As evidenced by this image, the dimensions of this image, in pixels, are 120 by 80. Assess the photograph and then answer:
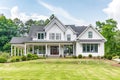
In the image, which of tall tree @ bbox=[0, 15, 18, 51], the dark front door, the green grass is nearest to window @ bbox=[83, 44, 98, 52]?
the dark front door

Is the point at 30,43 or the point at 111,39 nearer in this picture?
the point at 30,43

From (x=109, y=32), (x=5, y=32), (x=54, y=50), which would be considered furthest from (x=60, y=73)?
(x=5, y=32)

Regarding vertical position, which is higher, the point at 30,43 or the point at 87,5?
the point at 87,5

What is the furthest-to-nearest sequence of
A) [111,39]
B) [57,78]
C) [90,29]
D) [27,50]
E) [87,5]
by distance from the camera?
[111,39], [27,50], [90,29], [87,5], [57,78]

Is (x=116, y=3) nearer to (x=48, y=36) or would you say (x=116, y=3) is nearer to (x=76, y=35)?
(x=76, y=35)

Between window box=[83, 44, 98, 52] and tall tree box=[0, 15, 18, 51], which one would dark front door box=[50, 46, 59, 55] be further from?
tall tree box=[0, 15, 18, 51]

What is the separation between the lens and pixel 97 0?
4428 centimetres

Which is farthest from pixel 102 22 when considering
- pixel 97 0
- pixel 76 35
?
pixel 97 0

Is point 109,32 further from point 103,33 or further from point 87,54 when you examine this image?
point 87,54

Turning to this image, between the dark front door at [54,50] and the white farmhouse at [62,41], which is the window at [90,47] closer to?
the white farmhouse at [62,41]

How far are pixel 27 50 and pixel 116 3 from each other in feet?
65.1

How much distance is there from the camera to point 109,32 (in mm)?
60750

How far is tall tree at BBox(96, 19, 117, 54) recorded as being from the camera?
6069 centimetres

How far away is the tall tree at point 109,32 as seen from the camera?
6069 cm
